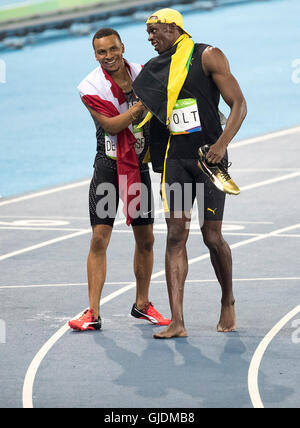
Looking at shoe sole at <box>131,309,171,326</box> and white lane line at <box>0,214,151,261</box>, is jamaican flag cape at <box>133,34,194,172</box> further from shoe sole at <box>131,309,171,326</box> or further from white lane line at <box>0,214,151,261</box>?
white lane line at <box>0,214,151,261</box>

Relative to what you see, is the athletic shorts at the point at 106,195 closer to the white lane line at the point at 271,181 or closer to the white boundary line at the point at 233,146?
the white lane line at the point at 271,181

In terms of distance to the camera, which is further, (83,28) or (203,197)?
(83,28)

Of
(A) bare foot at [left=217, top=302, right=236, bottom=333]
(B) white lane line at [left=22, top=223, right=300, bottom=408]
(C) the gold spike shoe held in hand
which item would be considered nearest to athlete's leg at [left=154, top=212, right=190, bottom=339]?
(A) bare foot at [left=217, top=302, right=236, bottom=333]

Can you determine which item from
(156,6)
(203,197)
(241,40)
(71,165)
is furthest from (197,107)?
(156,6)

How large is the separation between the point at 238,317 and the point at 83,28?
61.8ft

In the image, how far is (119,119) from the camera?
6754 mm

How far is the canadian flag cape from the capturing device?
6.89 metres

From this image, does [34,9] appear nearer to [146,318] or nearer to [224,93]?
[146,318]

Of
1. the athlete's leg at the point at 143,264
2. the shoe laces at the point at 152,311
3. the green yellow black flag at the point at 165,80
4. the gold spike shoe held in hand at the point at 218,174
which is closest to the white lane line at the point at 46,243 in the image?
the athlete's leg at the point at 143,264

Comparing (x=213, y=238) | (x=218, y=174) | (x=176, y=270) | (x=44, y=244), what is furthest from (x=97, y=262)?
(x=44, y=244)

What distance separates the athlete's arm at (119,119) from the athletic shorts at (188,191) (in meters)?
0.40

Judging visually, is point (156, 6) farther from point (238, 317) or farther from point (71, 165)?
point (238, 317)

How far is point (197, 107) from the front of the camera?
21.5 ft

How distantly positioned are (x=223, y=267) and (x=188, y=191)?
61 cm
